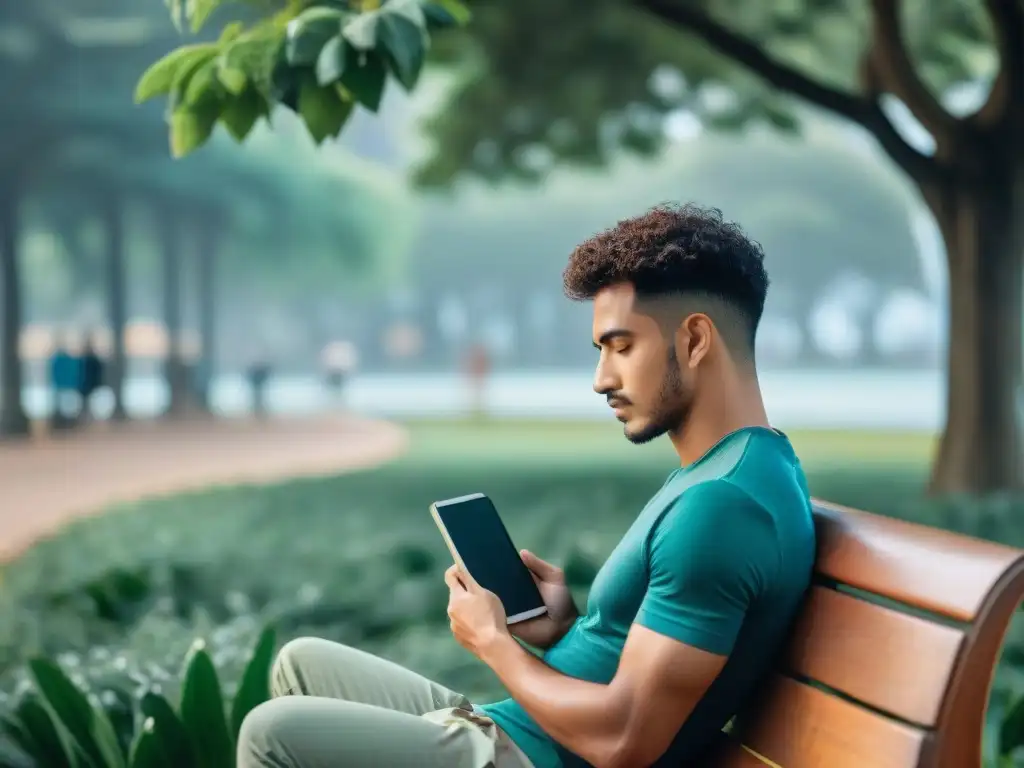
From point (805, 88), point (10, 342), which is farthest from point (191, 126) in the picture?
point (10, 342)

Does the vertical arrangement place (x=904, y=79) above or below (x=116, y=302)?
above

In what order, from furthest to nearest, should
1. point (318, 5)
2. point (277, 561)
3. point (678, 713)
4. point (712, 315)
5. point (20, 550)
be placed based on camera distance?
point (20, 550)
point (277, 561)
point (318, 5)
point (712, 315)
point (678, 713)

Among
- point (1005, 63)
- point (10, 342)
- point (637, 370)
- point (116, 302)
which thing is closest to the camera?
point (637, 370)

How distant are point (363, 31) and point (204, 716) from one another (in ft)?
5.11

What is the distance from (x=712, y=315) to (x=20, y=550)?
29.5 ft

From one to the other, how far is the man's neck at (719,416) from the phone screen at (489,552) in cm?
35

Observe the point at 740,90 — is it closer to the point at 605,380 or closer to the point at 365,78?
the point at 365,78

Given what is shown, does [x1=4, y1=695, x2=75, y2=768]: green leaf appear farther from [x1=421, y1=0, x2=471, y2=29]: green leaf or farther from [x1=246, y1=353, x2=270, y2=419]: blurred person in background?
[x1=246, y1=353, x2=270, y2=419]: blurred person in background

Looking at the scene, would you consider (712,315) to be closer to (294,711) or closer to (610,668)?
(610,668)

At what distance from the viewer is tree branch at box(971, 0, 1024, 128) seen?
8.56 meters

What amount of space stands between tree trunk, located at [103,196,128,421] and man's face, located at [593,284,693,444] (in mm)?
23571

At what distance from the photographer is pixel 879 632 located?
1812mm

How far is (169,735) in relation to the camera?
2893 millimetres

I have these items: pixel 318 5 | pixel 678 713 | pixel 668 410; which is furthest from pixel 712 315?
pixel 318 5
